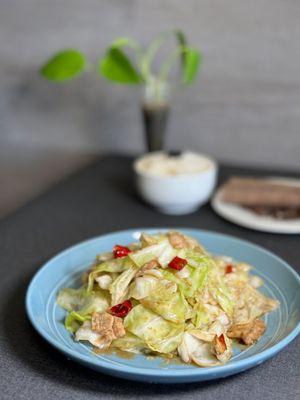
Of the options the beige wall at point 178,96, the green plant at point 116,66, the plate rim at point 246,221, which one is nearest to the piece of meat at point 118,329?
the plate rim at point 246,221

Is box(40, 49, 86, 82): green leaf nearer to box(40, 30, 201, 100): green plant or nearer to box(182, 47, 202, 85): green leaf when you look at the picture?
box(40, 30, 201, 100): green plant

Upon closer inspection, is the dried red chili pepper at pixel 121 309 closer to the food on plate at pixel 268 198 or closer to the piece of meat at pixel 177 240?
the piece of meat at pixel 177 240

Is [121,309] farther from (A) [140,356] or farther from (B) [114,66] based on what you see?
(B) [114,66]

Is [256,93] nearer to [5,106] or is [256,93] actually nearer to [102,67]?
[102,67]

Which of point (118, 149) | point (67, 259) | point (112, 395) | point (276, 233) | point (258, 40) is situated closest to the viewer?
point (112, 395)

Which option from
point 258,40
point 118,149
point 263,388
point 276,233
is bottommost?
point 118,149

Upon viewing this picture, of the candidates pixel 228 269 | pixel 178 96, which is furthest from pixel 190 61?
pixel 228 269

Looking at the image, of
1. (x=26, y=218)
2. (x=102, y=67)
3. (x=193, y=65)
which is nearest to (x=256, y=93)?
(x=193, y=65)

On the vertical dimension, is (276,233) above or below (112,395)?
below
